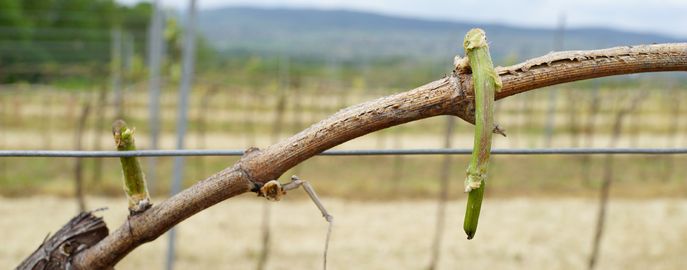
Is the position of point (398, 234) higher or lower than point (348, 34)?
lower

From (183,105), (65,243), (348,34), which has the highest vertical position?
(348,34)

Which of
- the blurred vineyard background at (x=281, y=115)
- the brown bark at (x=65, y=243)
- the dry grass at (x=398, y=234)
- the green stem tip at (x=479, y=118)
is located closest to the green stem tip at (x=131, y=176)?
the brown bark at (x=65, y=243)

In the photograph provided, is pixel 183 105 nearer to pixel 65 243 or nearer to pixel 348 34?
pixel 65 243

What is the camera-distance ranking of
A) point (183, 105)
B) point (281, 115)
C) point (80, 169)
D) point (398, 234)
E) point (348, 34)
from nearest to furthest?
point (183, 105) → point (80, 169) → point (398, 234) → point (281, 115) → point (348, 34)

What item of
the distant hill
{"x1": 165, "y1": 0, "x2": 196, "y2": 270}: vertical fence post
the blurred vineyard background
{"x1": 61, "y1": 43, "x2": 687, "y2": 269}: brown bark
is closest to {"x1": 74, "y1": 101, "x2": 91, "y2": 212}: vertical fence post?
the blurred vineyard background

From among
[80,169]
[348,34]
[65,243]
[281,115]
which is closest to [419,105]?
[65,243]

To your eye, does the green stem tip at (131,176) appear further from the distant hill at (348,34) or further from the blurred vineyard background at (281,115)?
the distant hill at (348,34)
